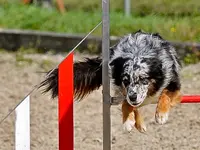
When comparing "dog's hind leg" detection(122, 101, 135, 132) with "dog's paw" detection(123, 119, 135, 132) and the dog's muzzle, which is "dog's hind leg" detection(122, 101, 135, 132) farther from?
the dog's muzzle

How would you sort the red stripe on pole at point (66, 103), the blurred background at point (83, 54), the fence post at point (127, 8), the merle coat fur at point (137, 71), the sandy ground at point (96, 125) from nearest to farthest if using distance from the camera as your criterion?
the red stripe on pole at point (66, 103) → the merle coat fur at point (137, 71) → the sandy ground at point (96, 125) → the blurred background at point (83, 54) → the fence post at point (127, 8)

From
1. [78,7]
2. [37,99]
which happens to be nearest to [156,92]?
[37,99]

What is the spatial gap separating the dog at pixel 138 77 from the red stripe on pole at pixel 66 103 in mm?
304

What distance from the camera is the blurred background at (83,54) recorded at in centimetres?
645

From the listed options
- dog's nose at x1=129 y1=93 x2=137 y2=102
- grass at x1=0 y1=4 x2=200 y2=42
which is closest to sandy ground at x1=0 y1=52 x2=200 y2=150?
dog's nose at x1=129 y1=93 x2=137 y2=102

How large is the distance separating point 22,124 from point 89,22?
22.9 ft

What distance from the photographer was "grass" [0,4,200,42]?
9.95m

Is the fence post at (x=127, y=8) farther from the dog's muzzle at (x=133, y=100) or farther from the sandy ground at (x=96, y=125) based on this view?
the dog's muzzle at (x=133, y=100)

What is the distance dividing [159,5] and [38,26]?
5.75 ft

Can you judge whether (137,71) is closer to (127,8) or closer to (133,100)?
(133,100)

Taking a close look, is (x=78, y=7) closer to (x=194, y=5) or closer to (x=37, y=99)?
(x=194, y=5)

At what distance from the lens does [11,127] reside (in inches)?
265

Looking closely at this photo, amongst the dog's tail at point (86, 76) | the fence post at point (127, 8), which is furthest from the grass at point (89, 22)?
the dog's tail at point (86, 76)

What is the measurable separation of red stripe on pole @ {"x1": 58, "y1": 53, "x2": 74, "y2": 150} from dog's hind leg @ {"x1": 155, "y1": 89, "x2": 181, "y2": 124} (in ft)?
1.95
